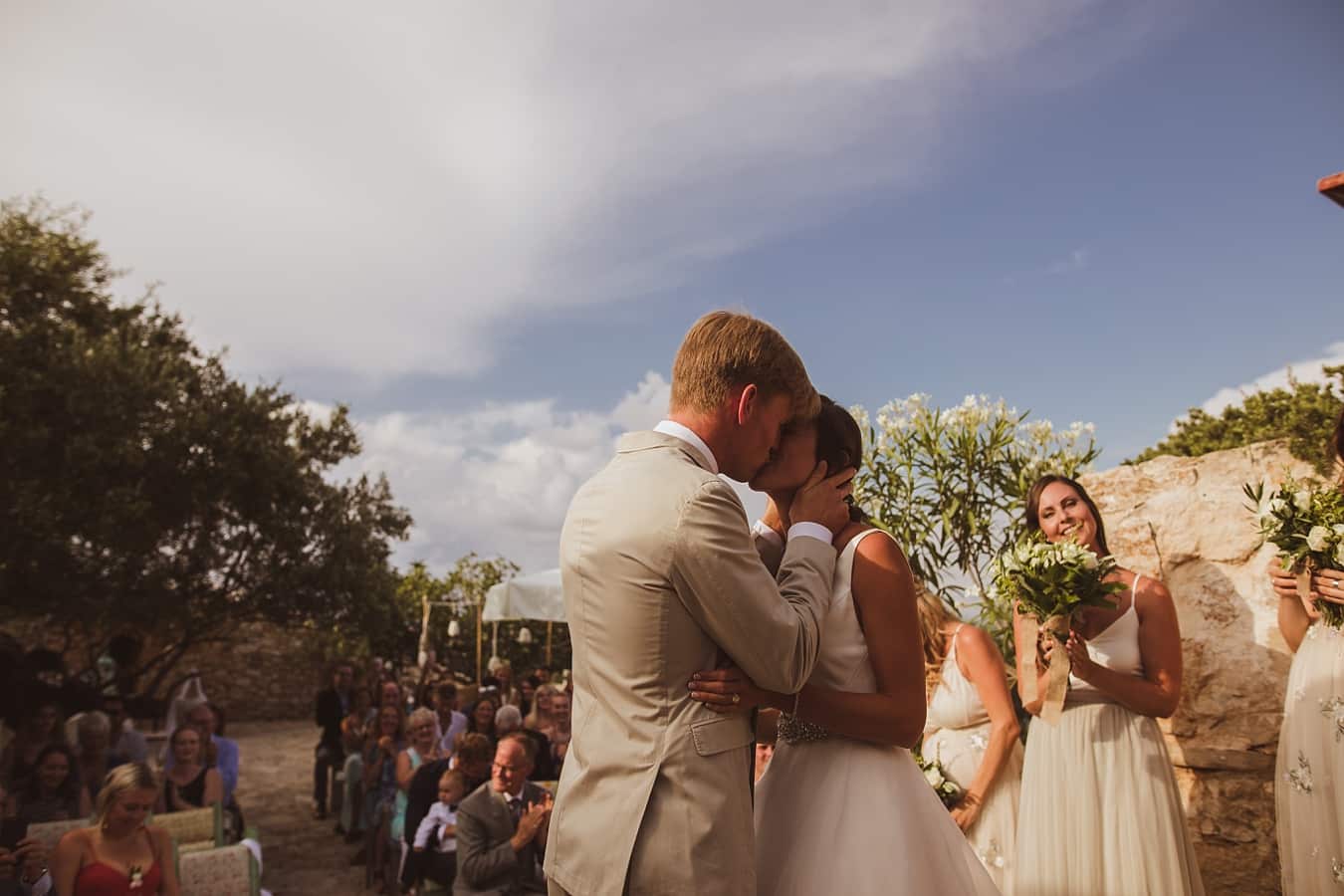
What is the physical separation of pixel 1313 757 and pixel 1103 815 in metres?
0.83

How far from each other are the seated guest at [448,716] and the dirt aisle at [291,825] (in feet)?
5.35

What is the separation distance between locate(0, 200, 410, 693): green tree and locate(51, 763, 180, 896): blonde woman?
21.4 ft

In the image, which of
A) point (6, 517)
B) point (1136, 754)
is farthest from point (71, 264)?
point (1136, 754)

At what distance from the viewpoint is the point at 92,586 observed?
429 inches

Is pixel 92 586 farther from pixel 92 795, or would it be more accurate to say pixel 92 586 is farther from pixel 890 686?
pixel 890 686

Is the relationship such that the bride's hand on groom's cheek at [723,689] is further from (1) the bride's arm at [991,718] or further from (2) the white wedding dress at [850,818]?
(1) the bride's arm at [991,718]

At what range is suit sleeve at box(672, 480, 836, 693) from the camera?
183cm

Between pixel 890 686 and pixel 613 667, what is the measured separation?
0.77m

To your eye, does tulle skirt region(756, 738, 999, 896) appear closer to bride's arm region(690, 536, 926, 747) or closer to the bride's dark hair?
bride's arm region(690, 536, 926, 747)

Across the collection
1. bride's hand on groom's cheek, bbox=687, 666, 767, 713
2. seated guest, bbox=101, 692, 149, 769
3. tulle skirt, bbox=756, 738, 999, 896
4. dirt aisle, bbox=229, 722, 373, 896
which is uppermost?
bride's hand on groom's cheek, bbox=687, 666, 767, 713

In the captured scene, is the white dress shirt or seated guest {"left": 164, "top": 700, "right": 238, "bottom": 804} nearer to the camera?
the white dress shirt

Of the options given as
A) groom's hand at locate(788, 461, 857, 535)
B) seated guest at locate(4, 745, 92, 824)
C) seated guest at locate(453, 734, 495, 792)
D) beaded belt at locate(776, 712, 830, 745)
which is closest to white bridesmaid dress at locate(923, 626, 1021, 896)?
beaded belt at locate(776, 712, 830, 745)

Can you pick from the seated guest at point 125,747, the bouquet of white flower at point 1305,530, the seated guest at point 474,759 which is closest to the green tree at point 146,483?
the seated guest at point 125,747

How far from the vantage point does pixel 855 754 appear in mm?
2264
